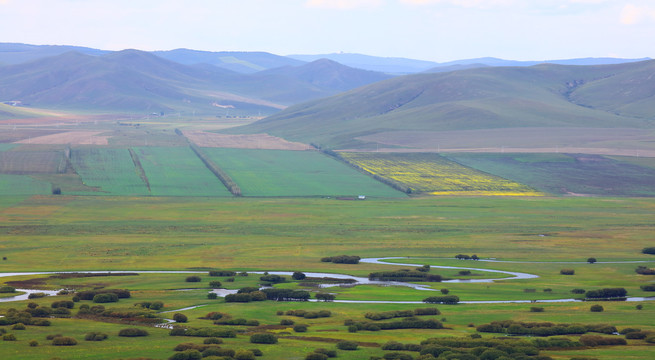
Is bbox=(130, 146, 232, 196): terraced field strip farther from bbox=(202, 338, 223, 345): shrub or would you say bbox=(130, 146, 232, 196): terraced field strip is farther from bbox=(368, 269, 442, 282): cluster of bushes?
bbox=(202, 338, 223, 345): shrub

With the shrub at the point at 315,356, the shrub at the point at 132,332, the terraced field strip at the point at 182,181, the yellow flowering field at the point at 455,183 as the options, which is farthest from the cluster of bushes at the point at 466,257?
the terraced field strip at the point at 182,181

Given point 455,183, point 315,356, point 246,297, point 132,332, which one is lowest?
point 246,297

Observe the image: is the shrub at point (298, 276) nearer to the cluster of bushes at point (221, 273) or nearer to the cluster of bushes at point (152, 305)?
the cluster of bushes at point (221, 273)

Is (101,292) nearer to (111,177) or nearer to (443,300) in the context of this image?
(443,300)

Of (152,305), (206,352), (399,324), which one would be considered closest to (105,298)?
(152,305)

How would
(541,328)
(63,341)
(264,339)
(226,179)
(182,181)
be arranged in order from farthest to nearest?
(226,179), (182,181), (541,328), (264,339), (63,341)

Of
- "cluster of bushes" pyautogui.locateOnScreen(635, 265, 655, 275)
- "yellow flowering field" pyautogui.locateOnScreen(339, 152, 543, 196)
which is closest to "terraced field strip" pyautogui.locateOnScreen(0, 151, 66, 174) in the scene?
"yellow flowering field" pyautogui.locateOnScreen(339, 152, 543, 196)

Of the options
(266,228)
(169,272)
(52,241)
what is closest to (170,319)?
(169,272)
